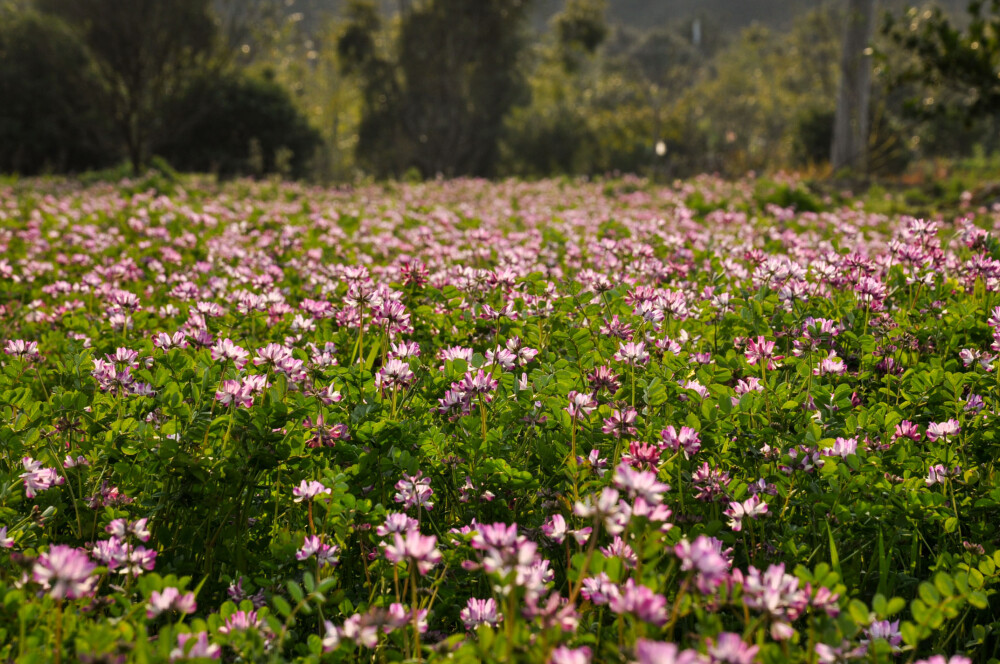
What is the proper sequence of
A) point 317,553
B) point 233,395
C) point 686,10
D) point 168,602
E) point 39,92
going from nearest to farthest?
point 168,602, point 317,553, point 233,395, point 39,92, point 686,10

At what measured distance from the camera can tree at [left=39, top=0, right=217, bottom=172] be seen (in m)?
19.0

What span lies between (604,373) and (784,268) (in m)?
1.49

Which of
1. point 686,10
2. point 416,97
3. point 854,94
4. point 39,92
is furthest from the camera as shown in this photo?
point 686,10

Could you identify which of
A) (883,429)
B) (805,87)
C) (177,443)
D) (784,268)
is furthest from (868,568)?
(805,87)

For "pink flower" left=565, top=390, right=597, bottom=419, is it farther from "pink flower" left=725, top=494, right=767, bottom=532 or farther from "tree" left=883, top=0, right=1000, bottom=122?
"tree" left=883, top=0, right=1000, bottom=122

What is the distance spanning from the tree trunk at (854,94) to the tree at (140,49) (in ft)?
57.7

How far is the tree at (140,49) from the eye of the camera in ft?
62.2

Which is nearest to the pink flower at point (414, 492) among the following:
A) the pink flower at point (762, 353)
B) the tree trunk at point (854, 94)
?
the pink flower at point (762, 353)

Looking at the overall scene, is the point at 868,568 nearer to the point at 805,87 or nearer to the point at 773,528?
the point at 773,528

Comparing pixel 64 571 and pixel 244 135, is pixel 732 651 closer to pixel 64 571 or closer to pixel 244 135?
pixel 64 571

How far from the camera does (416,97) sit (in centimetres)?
2972

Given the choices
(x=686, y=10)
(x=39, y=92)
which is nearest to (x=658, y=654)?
(x=39, y=92)

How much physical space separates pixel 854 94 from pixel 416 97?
54.6 ft

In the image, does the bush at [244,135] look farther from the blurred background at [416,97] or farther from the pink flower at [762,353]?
the pink flower at [762,353]
